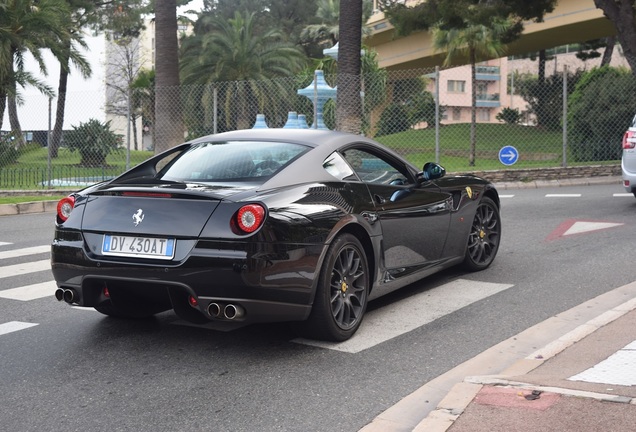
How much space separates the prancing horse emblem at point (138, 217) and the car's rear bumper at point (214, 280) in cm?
25

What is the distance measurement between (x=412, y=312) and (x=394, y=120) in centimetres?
1346

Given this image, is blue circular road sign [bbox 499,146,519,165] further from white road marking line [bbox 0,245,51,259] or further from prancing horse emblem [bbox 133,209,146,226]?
prancing horse emblem [bbox 133,209,146,226]

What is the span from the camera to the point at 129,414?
4.44 m

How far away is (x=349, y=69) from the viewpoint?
18.9 meters

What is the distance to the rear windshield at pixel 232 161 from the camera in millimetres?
5863

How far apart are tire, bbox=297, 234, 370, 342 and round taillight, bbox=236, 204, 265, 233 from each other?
0.58 metres

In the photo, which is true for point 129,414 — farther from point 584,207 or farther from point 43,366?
point 584,207

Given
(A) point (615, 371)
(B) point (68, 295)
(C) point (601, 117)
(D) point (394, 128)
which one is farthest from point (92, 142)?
(A) point (615, 371)

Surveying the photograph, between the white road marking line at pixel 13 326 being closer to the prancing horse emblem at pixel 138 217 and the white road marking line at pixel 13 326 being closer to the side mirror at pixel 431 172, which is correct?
the prancing horse emblem at pixel 138 217

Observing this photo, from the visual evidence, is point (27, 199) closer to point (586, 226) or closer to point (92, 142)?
point (92, 142)

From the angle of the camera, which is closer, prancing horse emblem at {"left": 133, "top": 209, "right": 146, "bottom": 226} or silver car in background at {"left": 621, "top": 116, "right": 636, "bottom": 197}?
prancing horse emblem at {"left": 133, "top": 209, "right": 146, "bottom": 226}

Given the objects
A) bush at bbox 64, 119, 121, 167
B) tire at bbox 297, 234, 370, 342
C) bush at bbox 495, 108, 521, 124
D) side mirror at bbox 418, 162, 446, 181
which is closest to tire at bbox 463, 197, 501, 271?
side mirror at bbox 418, 162, 446, 181

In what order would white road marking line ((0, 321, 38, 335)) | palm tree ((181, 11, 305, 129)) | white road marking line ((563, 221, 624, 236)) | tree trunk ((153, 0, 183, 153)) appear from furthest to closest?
Result: palm tree ((181, 11, 305, 129)), tree trunk ((153, 0, 183, 153)), white road marking line ((563, 221, 624, 236)), white road marking line ((0, 321, 38, 335))

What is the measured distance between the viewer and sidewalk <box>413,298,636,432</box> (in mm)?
3930
